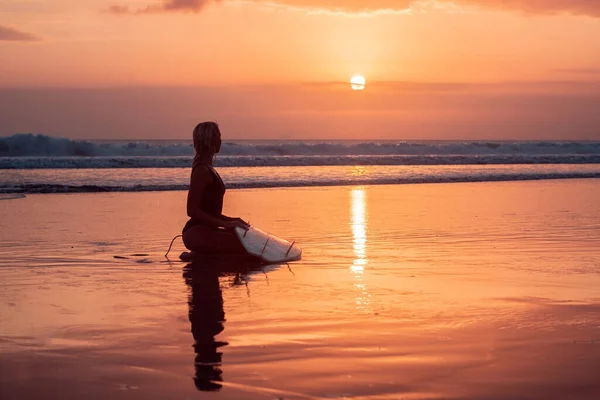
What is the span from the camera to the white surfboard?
9.48 m

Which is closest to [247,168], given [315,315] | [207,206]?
[207,206]

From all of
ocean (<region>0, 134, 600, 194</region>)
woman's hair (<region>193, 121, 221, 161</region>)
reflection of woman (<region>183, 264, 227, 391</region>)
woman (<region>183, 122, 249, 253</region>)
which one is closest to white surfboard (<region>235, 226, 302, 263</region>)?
woman (<region>183, 122, 249, 253</region>)

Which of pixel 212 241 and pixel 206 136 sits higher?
pixel 206 136

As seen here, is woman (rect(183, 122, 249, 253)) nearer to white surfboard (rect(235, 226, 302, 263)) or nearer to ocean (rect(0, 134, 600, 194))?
white surfboard (rect(235, 226, 302, 263))

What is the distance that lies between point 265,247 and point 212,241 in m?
0.67

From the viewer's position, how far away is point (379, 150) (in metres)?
51.4

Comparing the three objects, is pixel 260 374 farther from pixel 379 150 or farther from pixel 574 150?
pixel 574 150

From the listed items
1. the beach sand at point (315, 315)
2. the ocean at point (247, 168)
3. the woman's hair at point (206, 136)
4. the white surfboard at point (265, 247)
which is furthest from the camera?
the ocean at point (247, 168)

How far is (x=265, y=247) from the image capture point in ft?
31.2

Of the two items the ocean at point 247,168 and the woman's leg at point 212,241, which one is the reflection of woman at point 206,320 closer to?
the woman's leg at point 212,241

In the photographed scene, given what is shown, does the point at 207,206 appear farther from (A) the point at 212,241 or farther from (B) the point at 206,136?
(B) the point at 206,136

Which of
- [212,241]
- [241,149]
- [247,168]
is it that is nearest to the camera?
[212,241]

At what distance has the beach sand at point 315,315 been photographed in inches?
179

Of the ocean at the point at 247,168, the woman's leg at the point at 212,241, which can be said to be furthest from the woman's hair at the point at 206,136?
the ocean at the point at 247,168
